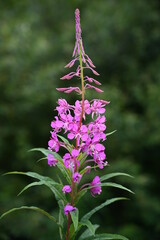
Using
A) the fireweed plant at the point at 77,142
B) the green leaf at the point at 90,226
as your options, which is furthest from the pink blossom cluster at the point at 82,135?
the green leaf at the point at 90,226

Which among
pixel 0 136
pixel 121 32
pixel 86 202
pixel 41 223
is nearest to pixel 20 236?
pixel 41 223

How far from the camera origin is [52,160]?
2217 millimetres

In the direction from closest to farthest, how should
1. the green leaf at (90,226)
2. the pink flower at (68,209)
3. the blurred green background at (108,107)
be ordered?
the green leaf at (90,226), the pink flower at (68,209), the blurred green background at (108,107)

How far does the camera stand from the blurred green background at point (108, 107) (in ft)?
18.7

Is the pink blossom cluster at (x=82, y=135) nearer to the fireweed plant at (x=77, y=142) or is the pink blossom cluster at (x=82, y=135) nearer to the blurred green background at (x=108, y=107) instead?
the fireweed plant at (x=77, y=142)

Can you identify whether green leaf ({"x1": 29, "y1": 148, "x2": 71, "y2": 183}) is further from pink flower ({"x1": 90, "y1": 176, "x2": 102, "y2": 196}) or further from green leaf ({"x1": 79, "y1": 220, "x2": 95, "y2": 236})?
green leaf ({"x1": 79, "y1": 220, "x2": 95, "y2": 236})

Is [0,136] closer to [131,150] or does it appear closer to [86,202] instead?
[86,202]

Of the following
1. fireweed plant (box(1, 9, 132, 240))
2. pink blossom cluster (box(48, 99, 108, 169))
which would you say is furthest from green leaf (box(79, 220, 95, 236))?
pink blossom cluster (box(48, 99, 108, 169))

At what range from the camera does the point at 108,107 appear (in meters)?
6.27

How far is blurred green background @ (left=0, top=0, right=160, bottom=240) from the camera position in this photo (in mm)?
5711

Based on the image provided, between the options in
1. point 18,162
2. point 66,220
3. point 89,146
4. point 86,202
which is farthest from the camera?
point 18,162

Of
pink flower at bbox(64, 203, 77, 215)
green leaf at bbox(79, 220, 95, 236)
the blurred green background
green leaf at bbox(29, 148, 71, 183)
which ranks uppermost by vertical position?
the blurred green background

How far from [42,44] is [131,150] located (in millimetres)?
2246

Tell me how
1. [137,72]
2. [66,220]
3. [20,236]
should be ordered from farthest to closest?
[137,72]
[20,236]
[66,220]
